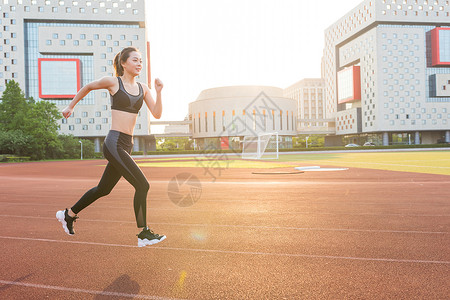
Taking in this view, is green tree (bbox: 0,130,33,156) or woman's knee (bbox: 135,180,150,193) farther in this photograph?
green tree (bbox: 0,130,33,156)

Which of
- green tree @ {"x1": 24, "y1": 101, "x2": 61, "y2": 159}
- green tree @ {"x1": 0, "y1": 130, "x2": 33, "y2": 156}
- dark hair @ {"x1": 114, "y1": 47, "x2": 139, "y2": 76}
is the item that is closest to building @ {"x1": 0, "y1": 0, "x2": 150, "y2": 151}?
green tree @ {"x1": 24, "y1": 101, "x2": 61, "y2": 159}

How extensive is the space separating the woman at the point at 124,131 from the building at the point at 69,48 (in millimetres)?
73863

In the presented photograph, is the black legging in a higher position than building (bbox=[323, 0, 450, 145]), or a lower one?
lower

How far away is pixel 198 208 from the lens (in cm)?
804

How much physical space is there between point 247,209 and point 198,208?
1166 millimetres

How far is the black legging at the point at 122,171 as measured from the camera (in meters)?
4.28

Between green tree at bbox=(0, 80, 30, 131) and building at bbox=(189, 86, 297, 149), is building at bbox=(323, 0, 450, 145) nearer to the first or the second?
building at bbox=(189, 86, 297, 149)

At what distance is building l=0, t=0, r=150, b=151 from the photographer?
7556 cm

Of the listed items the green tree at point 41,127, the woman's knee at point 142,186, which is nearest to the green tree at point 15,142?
the green tree at point 41,127

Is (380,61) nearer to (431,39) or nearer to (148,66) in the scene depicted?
(431,39)

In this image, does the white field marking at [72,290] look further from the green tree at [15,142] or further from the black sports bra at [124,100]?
the green tree at [15,142]

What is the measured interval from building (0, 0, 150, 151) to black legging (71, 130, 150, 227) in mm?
73982

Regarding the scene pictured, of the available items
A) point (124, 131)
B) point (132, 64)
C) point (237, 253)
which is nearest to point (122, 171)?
point (124, 131)

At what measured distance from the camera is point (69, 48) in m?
76.8
